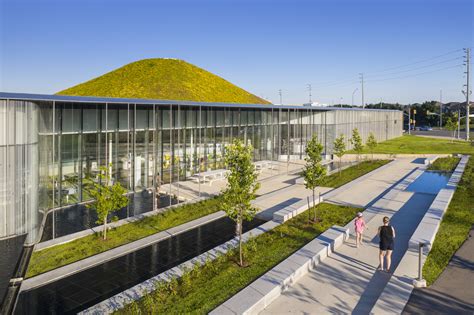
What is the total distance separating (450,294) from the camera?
936cm

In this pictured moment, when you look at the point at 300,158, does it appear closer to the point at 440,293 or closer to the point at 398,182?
the point at 398,182

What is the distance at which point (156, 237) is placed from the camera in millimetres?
14398

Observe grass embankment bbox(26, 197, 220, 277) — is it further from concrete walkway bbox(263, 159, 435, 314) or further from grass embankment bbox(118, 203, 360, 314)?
concrete walkway bbox(263, 159, 435, 314)

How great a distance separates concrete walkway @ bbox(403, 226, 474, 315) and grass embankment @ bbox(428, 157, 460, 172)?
21.2 meters

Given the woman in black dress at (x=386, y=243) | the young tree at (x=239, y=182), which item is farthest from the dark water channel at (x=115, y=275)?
the woman in black dress at (x=386, y=243)

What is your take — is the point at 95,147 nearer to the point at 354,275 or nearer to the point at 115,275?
the point at 115,275

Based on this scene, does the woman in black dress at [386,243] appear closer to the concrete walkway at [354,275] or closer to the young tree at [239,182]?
the concrete walkway at [354,275]

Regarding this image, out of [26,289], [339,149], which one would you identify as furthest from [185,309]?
[339,149]

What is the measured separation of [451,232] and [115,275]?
38.0 feet

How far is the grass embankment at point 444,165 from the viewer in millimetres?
30281

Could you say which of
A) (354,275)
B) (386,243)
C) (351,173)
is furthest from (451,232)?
(351,173)

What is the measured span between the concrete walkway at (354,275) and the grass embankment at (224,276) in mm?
1321

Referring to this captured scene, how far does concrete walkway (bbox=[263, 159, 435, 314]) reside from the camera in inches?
→ 358

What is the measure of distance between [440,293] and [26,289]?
10684 millimetres
